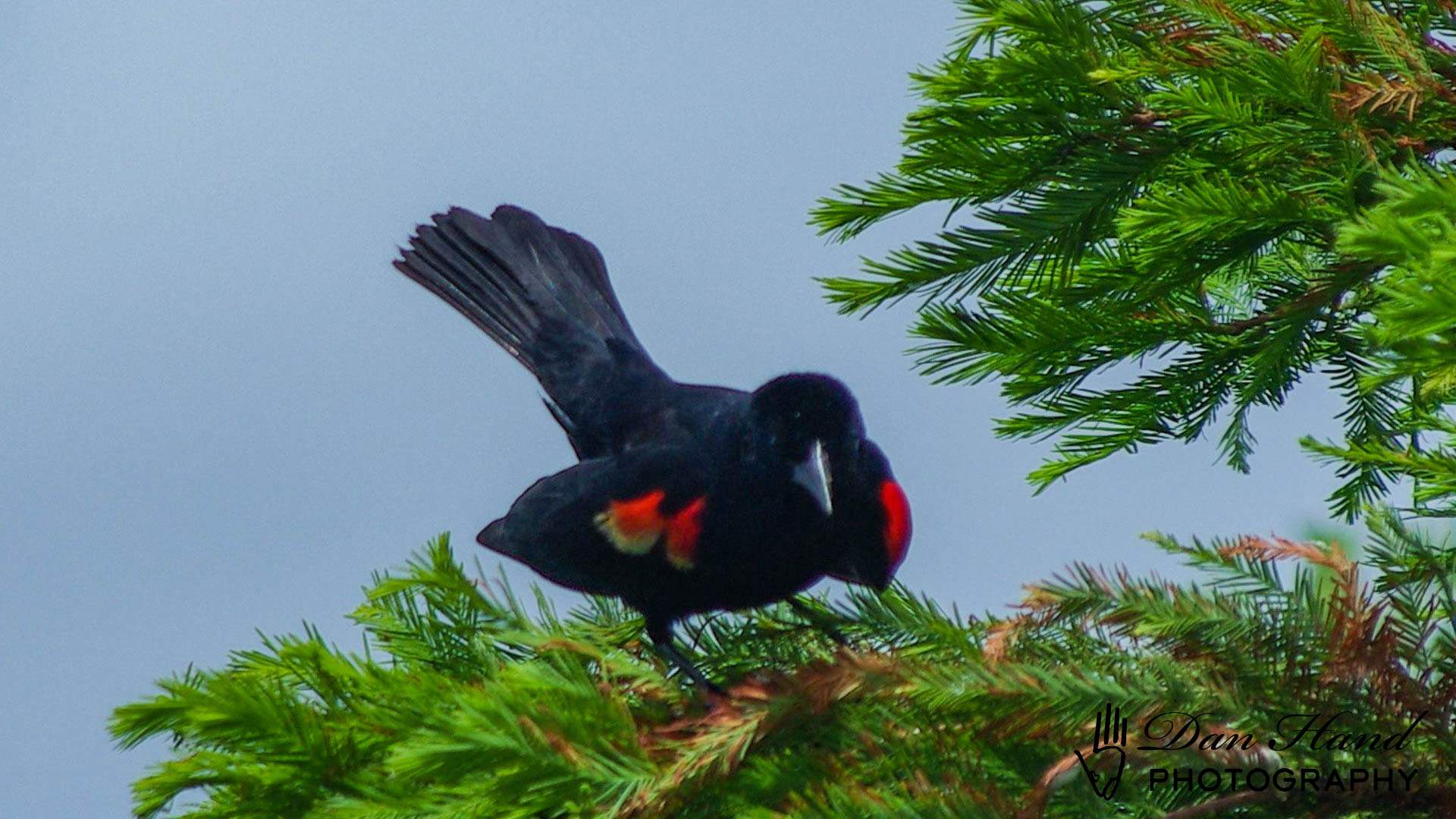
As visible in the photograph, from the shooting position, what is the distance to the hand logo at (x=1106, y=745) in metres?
1.77

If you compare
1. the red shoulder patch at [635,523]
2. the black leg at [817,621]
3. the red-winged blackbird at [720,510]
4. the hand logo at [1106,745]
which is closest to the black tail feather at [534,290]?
the red-winged blackbird at [720,510]

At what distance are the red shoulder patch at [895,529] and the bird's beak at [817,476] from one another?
0.36 feet

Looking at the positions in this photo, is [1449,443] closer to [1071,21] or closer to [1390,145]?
[1390,145]

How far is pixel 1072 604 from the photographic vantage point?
78.8 inches

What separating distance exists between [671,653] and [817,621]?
0.90 feet

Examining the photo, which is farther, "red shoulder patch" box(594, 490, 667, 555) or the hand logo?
"red shoulder patch" box(594, 490, 667, 555)

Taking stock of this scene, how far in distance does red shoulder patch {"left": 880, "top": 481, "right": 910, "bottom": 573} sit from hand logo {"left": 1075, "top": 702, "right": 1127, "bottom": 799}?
1.00 m

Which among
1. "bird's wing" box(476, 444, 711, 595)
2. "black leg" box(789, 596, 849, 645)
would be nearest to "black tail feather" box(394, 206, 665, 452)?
"bird's wing" box(476, 444, 711, 595)

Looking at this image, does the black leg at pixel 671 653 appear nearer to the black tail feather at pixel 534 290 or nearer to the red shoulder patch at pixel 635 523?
the red shoulder patch at pixel 635 523

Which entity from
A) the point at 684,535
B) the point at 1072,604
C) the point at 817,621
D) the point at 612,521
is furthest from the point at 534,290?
the point at 1072,604

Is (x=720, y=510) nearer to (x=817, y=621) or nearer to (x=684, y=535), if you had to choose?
(x=684, y=535)

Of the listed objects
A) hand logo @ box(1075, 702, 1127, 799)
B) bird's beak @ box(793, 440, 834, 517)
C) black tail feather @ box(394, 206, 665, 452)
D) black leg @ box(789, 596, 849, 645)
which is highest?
black tail feather @ box(394, 206, 665, 452)

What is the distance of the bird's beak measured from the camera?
8.97 ft

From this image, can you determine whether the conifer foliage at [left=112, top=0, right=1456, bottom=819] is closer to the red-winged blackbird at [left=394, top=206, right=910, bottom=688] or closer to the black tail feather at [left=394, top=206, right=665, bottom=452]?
the red-winged blackbird at [left=394, top=206, right=910, bottom=688]
